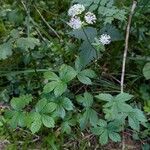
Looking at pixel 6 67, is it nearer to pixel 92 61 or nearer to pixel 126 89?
pixel 92 61

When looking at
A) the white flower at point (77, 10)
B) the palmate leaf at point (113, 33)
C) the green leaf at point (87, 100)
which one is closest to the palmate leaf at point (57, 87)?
the green leaf at point (87, 100)

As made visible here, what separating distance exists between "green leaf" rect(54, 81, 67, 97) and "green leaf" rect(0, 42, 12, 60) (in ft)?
1.29

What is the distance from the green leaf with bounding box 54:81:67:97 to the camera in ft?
6.36

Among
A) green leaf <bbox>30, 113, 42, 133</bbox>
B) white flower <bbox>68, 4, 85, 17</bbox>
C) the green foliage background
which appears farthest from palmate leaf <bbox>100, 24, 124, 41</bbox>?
green leaf <bbox>30, 113, 42, 133</bbox>

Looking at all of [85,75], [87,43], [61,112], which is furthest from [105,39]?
[61,112]

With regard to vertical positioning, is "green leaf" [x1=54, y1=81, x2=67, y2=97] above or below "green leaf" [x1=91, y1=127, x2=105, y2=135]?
above

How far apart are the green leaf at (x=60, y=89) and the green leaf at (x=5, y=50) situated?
39 cm

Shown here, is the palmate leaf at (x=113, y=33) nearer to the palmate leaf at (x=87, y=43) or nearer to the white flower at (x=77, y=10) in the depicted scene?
the palmate leaf at (x=87, y=43)

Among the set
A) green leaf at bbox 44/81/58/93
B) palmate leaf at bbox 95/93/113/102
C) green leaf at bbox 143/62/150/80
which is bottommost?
green leaf at bbox 143/62/150/80

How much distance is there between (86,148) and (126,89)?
1.38 ft

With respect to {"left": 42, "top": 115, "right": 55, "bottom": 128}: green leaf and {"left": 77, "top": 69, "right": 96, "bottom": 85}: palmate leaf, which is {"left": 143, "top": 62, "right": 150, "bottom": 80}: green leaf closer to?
{"left": 77, "top": 69, "right": 96, "bottom": 85}: palmate leaf

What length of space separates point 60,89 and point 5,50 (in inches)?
17.9

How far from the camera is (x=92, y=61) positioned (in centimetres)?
231

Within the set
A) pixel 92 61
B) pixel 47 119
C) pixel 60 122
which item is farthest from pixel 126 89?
pixel 47 119
